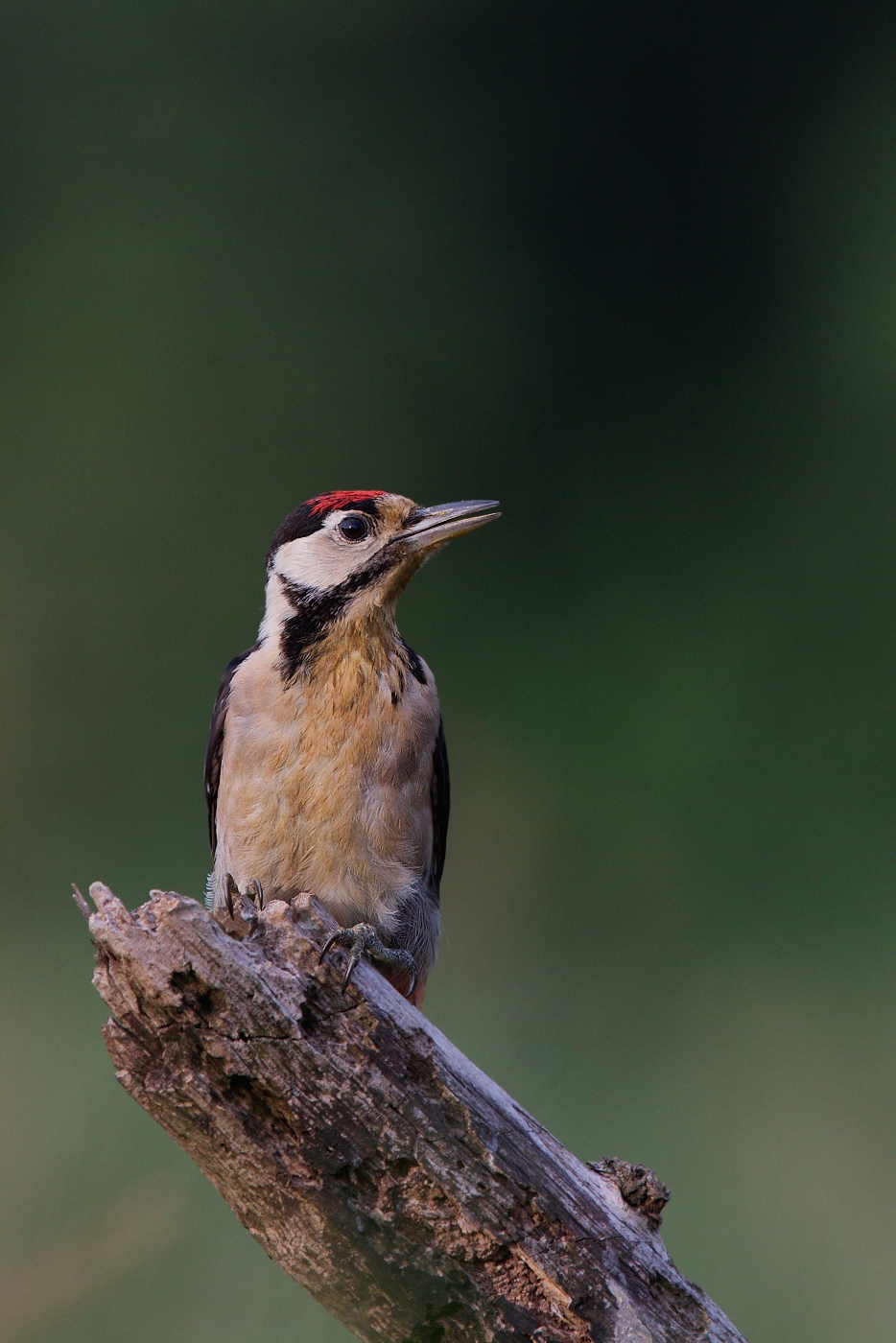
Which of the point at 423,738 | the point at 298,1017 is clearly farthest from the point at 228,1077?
the point at 423,738

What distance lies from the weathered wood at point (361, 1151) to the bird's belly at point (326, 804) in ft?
1.85

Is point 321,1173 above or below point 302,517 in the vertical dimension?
below

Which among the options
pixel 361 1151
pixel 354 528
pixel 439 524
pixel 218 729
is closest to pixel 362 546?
pixel 354 528

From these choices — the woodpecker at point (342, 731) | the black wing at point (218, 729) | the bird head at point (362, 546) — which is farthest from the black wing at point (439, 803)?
the black wing at point (218, 729)

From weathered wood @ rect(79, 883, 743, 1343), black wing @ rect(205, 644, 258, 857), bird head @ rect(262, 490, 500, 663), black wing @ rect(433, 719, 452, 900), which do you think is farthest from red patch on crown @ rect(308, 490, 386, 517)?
weathered wood @ rect(79, 883, 743, 1343)

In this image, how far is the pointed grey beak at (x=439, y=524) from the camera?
7.09ft

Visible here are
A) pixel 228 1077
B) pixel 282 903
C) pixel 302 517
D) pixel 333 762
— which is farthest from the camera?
pixel 302 517

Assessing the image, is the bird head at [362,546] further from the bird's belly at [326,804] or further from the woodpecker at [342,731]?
the bird's belly at [326,804]

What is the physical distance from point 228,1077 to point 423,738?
0.90m

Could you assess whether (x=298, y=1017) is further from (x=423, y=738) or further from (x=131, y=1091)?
(x=423, y=738)

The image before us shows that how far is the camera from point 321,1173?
1441 mm

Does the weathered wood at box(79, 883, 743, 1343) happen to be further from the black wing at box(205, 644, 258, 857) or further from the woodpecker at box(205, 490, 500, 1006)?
the black wing at box(205, 644, 258, 857)

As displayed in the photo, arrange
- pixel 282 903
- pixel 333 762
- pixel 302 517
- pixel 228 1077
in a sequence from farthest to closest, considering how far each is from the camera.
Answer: pixel 302 517
pixel 333 762
pixel 282 903
pixel 228 1077

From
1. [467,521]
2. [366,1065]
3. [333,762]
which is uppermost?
[467,521]
